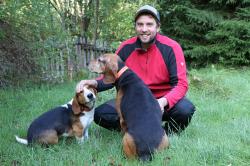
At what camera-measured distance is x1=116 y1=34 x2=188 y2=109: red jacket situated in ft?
17.1

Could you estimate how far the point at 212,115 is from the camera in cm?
668

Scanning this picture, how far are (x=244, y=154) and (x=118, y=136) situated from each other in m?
1.85

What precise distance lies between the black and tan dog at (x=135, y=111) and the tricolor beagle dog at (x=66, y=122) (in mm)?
679

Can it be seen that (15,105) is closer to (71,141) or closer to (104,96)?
(104,96)

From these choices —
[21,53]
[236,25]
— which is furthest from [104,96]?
[236,25]

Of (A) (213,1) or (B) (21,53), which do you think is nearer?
(B) (21,53)

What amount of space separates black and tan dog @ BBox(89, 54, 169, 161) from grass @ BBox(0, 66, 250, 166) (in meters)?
0.14

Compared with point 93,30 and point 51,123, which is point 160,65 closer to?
point 51,123

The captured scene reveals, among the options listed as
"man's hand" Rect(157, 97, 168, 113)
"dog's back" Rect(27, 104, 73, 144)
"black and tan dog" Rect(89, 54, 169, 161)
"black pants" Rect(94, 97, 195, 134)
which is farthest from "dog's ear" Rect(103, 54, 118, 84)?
"black pants" Rect(94, 97, 195, 134)

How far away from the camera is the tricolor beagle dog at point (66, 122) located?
500 centimetres

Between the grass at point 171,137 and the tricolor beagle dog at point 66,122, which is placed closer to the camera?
the grass at point 171,137

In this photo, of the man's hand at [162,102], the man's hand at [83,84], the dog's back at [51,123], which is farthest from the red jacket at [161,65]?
the dog's back at [51,123]

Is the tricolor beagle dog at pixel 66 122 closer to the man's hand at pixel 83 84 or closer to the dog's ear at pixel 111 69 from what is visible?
the man's hand at pixel 83 84

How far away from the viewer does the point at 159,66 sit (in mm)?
5363
